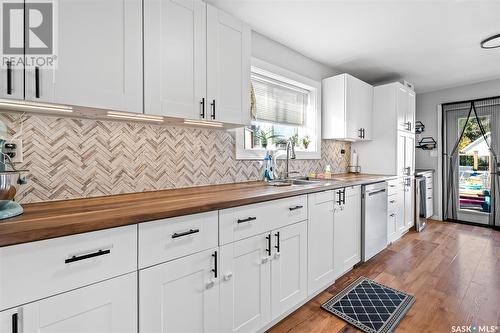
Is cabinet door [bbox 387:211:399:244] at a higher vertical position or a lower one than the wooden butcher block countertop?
lower

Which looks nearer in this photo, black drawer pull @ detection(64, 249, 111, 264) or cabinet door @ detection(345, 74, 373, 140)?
black drawer pull @ detection(64, 249, 111, 264)

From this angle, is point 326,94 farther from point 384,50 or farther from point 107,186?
point 107,186

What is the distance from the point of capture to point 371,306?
1.92 metres

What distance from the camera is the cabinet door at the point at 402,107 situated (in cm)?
347

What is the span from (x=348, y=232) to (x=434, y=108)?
12.9 feet

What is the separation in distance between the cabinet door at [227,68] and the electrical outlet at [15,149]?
3.47 ft

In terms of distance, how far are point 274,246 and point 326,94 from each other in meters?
2.43

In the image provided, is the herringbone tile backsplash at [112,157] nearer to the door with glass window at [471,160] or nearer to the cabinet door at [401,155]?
the cabinet door at [401,155]

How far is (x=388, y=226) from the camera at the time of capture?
3168 mm

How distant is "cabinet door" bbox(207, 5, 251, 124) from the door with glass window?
4589 mm

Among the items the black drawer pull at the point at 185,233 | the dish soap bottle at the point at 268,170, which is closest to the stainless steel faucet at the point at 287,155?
the dish soap bottle at the point at 268,170

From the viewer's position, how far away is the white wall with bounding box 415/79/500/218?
168 inches

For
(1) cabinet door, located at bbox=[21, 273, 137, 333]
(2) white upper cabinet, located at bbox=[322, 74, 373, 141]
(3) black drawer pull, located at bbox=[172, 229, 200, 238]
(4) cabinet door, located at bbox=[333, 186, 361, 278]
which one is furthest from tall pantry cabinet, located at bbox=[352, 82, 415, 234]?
(1) cabinet door, located at bbox=[21, 273, 137, 333]

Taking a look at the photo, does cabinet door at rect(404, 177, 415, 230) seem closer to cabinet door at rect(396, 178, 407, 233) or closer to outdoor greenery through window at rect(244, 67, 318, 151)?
cabinet door at rect(396, 178, 407, 233)
